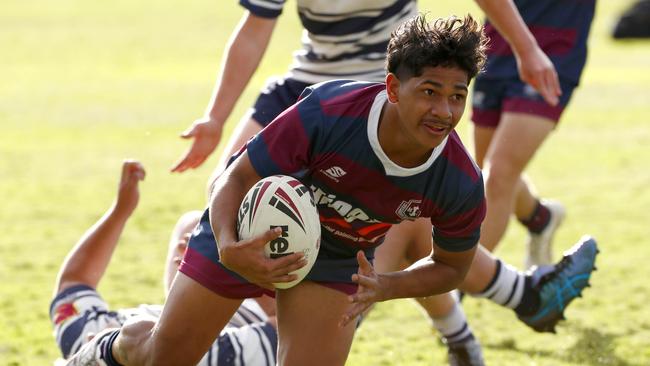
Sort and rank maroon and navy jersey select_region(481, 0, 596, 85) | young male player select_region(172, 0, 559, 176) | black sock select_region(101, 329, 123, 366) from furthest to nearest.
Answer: maroon and navy jersey select_region(481, 0, 596, 85)
young male player select_region(172, 0, 559, 176)
black sock select_region(101, 329, 123, 366)

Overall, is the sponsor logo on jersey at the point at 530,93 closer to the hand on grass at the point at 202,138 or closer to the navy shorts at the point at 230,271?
the hand on grass at the point at 202,138

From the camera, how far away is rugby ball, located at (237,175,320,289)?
4.35m

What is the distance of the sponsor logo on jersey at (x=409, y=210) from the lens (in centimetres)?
459

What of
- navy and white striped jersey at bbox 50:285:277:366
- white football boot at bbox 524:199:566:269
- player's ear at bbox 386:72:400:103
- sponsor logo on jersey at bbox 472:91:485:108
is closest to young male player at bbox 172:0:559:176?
navy and white striped jersey at bbox 50:285:277:366

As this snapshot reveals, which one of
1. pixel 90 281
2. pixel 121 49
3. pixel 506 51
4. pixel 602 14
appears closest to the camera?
pixel 90 281

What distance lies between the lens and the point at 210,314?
4.76 metres

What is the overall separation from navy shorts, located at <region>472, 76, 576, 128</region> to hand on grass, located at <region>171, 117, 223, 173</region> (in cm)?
216

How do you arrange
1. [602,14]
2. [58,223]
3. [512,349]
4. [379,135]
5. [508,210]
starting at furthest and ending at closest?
[602,14] < [58,223] < [508,210] < [512,349] < [379,135]

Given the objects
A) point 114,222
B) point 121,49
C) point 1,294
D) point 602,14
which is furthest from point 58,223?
point 602,14

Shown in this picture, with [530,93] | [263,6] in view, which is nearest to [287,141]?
[263,6]

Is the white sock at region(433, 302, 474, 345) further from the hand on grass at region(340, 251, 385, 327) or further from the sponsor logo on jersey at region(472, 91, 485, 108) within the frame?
the sponsor logo on jersey at region(472, 91, 485, 108)

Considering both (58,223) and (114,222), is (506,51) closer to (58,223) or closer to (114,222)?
(114,222)

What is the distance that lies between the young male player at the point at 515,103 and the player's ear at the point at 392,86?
2785 mm

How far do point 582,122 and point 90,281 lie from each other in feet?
40.6
